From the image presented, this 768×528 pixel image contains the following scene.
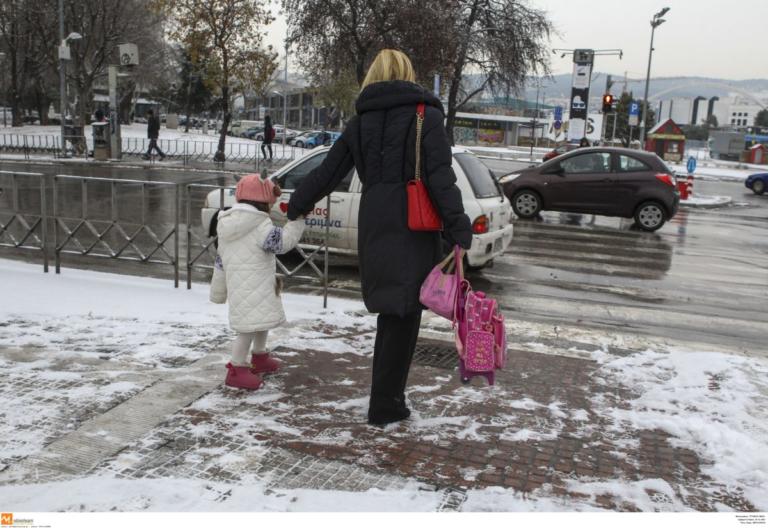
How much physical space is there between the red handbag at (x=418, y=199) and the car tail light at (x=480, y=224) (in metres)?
4.88

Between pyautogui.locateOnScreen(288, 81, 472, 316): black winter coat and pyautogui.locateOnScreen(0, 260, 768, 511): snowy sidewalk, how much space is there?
0.91 metres

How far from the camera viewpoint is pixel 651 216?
50.8 feet

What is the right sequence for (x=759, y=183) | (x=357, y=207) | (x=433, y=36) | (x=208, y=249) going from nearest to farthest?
(x=208, y=249)
(x=357, y=207)
(x=433, y=36)
(x=759, y=183)

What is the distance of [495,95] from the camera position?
33594 mm

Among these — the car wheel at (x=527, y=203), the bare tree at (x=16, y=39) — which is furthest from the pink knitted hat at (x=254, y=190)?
the bare tree at (x=16, y=39)

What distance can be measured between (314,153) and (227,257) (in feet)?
16.1

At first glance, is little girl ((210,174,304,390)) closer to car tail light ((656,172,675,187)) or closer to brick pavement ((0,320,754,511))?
brick pavement ((0,320,754,511))

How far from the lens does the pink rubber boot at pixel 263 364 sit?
17.2 ft

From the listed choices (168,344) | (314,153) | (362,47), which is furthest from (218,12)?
(168,344)

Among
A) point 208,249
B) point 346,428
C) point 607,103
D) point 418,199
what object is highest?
point 607,103

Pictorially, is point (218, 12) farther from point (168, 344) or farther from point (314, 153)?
point (168, 344)

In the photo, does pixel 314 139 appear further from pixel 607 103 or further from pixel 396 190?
pixel 396 190

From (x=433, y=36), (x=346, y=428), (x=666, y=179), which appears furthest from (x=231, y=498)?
(x=433, y=36)

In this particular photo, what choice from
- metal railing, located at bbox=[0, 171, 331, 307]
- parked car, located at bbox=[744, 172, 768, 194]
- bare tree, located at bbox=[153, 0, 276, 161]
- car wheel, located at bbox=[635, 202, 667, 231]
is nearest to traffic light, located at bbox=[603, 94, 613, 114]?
parked car, located at bbox=[744, 172, 768, 194]
